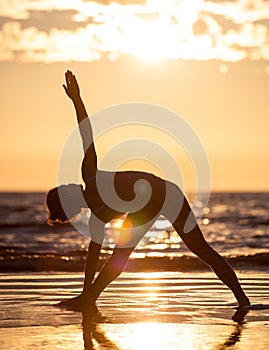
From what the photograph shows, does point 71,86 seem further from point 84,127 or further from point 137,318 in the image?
point 137,318

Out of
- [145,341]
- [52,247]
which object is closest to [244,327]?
[145,341]

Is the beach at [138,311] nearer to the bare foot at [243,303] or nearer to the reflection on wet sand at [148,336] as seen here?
the reflection on wet sand at [148,336]

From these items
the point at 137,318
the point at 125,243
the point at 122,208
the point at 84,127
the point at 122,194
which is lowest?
the point at 137,318

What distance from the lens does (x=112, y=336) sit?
8.65 metres

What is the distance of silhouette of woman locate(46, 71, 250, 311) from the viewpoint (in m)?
10.2

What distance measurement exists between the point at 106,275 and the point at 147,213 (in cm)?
91

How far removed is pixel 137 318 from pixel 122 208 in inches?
55.3

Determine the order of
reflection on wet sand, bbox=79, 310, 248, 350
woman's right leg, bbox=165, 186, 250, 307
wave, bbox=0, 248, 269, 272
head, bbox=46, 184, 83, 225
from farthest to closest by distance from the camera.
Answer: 1. wave, bbox=0, 248, 269, 272
2. woman's right leg, bbox=165, 186, 250, 307
3. head, bbox=46, 184, 83, 225
4. reflection on wet sand, bbox=79, 310, 248, 350

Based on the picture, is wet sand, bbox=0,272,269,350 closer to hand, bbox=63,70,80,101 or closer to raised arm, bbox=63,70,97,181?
raised arm, bbox=63,70,97,181

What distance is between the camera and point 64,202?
10.1 meters

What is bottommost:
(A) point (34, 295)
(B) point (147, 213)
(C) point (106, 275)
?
(A) point (34, 295)

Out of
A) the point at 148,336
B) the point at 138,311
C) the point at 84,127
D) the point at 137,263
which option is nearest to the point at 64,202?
the point at 84,127

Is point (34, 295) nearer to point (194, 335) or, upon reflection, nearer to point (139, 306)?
point (139, 306)

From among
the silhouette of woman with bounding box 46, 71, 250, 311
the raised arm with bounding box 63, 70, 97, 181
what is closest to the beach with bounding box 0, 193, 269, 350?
the silhouette of woman with bounding box 46, 71, 250, 311
